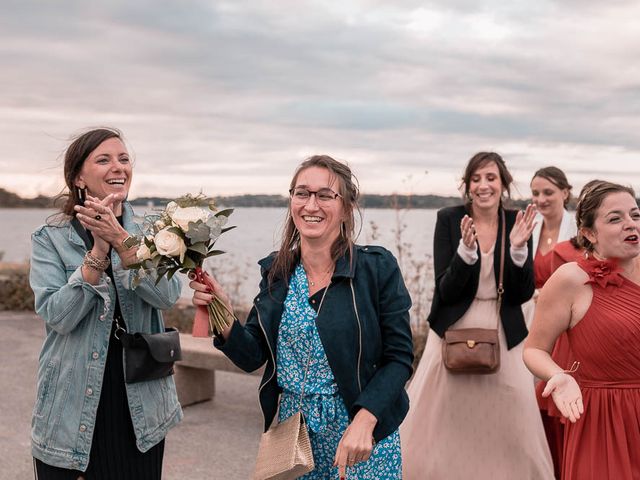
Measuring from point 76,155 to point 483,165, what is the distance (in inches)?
119

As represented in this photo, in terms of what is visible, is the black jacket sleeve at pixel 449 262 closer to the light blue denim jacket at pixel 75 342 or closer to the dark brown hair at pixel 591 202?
the dark brown hair at pixel 591 202

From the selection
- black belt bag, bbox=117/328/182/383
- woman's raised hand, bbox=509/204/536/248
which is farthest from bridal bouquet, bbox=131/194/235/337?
woman's raised hand, bbox=509/204/536/248

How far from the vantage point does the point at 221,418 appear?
23.8ft

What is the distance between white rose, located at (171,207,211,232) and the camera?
3.15m

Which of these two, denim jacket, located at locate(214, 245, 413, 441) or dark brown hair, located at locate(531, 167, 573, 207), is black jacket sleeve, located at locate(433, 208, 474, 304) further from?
denim jacket, located at locate(214, 245, 413, 441)

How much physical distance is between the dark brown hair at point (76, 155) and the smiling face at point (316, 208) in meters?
1.02

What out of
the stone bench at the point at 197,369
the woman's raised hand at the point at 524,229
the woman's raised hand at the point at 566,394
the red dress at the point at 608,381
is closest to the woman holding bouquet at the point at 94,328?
the woman's raised hand at the point at 566,394

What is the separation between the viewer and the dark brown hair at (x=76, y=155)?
3.66 metres

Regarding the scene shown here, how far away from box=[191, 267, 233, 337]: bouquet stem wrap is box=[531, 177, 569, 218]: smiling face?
4.24 metres

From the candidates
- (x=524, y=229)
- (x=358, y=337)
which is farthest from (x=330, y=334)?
(x=524, y=229)

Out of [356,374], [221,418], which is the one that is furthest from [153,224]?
[221,418]

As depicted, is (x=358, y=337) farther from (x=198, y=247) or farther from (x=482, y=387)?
(x=482, y=387)

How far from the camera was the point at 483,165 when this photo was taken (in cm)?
566

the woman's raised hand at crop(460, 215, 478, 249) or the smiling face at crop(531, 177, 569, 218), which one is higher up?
the smiling face at crop(531, 177, 569, 218)
